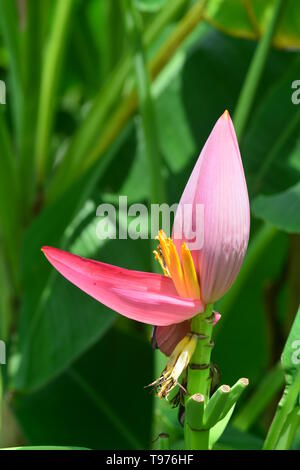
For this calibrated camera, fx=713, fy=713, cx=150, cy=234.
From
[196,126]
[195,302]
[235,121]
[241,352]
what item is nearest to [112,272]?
[195,302]

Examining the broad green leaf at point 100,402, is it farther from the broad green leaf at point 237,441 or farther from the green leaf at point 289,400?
the green leaf at point 289,400

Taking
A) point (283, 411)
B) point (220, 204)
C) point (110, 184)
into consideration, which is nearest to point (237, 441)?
point (283, 411)

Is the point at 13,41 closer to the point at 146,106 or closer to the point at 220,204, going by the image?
the point at 146,106

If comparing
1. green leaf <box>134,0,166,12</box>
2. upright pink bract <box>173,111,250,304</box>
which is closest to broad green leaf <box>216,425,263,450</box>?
upright pink bract <box>173,111,250,304</box>

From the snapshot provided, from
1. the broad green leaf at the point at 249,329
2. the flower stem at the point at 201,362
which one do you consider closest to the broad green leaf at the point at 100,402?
the broad green leaf at the point at 249,329

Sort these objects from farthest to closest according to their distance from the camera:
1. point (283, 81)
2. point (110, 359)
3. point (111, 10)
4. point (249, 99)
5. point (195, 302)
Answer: point (111, 10) → point (110, 359) → point (283, 81) → point (249, 99) → point (195, 302)

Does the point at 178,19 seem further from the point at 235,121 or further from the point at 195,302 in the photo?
the point at 195,302
